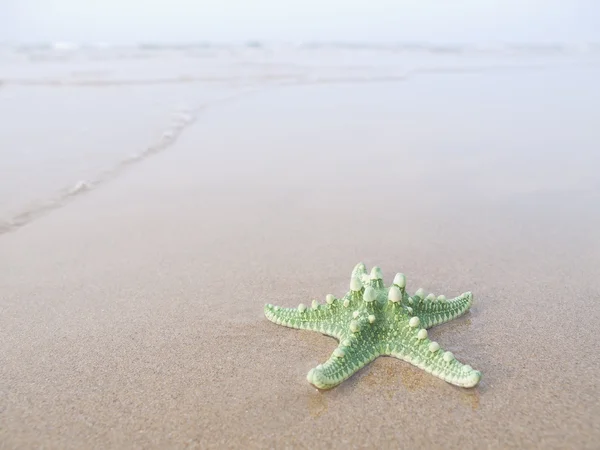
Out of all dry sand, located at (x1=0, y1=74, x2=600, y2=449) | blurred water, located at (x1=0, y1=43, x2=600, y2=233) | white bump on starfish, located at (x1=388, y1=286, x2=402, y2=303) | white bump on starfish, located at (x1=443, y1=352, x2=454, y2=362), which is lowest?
dry sand, located at (x1=0, y1=74, x2=600, y2=449)

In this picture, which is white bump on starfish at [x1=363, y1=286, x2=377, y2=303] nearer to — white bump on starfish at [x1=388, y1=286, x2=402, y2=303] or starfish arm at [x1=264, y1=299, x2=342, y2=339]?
white bump on starfish at [x1=388, y1=286, x2=402, y2=303]

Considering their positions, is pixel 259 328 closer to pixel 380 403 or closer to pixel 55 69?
pixel 380 403

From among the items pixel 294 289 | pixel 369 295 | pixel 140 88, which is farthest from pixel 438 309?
pixel 140 88

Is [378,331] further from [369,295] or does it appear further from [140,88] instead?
[140,88]

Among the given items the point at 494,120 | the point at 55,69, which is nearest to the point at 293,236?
the point at 494,120

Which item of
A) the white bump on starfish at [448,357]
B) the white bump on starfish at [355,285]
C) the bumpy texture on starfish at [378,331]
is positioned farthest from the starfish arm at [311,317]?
the white bump on starfish at [448,357]

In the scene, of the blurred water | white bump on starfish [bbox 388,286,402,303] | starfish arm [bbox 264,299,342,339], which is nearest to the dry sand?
starfish arm [bbox 264,299,342,339]

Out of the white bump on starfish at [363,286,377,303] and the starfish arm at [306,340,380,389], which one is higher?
the white bump on starfish at [363,286,377,303]
